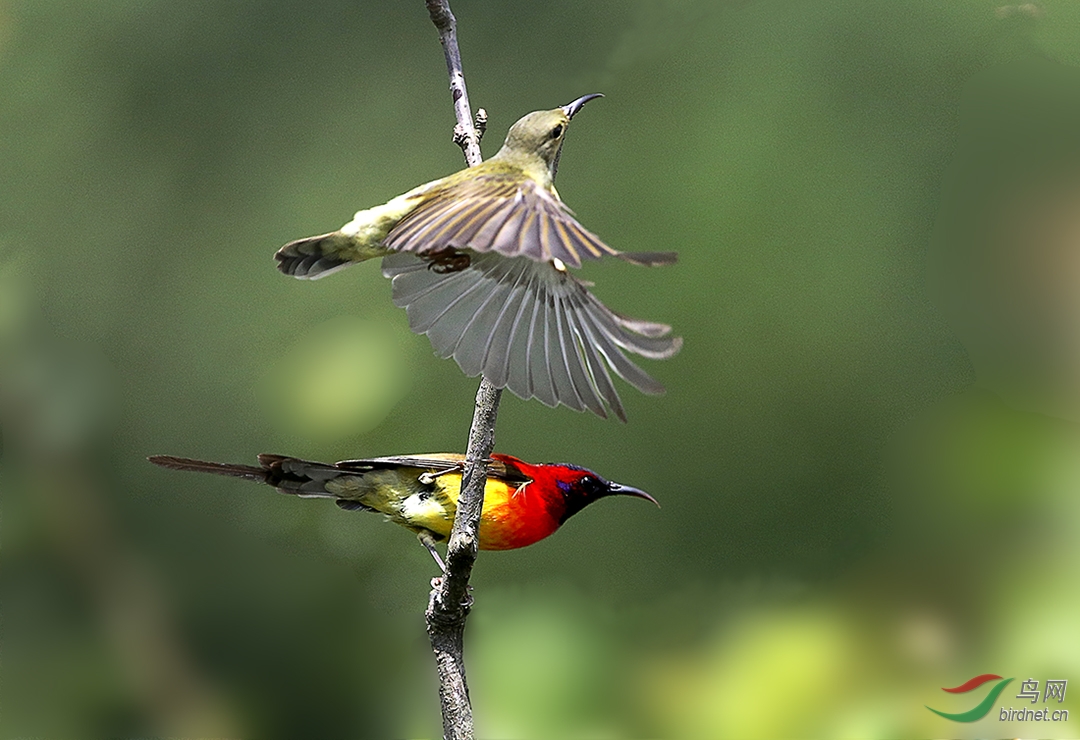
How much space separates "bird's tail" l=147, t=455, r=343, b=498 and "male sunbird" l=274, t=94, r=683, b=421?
0.16m

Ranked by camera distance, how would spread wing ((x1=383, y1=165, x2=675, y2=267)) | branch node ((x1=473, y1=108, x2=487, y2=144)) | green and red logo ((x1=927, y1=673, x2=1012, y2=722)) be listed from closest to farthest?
1. spread wing ((x1=383, y1=165, x2=675, y2=267))
2. branch node ((x1=473, y1=108, x2=487, y2=144))
3. green and red logo ((x1=927, y1=673, x2=1012, y2=722))

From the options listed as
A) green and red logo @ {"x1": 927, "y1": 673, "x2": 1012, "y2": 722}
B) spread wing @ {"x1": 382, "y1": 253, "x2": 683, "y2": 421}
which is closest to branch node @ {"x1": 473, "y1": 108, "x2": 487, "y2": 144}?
spread wing @ {"x1": 382, "y1": 253, "x2": 683, "y2": 421}

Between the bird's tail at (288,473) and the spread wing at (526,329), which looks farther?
the bird's tail at (288,473)

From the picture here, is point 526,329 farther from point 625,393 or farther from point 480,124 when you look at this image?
point 625,393

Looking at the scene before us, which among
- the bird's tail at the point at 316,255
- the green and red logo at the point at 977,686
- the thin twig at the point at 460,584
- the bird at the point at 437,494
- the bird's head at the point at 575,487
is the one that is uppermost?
the green and red logo at the point at 977,686

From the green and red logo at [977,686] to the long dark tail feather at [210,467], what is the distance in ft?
2.95

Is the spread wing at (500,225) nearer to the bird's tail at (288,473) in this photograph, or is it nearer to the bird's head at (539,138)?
the bird's head at (539,138)

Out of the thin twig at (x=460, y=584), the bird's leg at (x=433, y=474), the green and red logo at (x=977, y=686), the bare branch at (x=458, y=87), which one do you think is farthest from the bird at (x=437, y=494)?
the green and red logo at (x=977, y=686)

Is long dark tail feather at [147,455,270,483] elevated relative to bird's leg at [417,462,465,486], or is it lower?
lower

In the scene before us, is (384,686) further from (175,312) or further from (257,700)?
(175,312)

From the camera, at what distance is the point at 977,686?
4.16ft

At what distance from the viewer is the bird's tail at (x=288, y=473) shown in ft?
2.70

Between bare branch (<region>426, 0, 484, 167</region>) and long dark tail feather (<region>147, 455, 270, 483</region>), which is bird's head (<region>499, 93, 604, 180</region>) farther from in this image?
long dark tail feather (<region>147, 455, 270, 483</region>)

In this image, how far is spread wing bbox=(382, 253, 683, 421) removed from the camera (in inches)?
27.4
